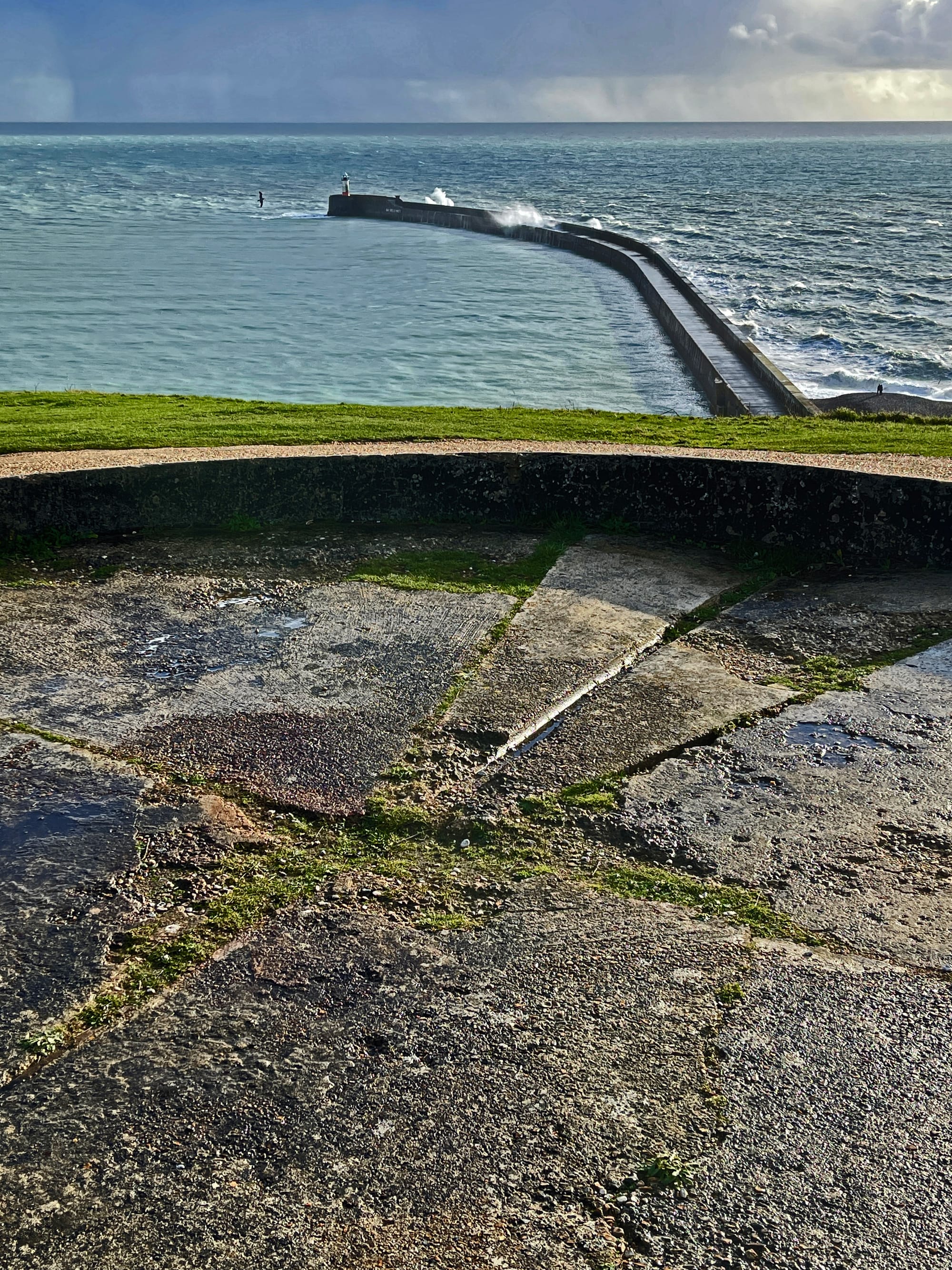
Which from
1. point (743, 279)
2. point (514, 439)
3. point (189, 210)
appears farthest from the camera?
point (189, 210)

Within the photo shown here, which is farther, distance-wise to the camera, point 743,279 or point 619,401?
point 743,279

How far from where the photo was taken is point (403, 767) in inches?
180

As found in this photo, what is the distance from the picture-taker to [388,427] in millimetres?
9562

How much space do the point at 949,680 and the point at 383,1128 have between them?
365 cm

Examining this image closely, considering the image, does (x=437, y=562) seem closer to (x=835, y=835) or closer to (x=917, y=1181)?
(x=835, y=835)

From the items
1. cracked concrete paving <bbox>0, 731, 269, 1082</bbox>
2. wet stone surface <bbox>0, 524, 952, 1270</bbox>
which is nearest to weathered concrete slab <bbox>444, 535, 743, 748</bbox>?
wet stone surface <bbox>0, 524, 952, 1270</bbox>

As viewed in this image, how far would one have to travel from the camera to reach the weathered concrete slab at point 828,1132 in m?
2.52

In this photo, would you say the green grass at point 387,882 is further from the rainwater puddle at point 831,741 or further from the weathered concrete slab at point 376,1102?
the rainwater puddle at point 831,741

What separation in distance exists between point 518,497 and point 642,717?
9.90ft

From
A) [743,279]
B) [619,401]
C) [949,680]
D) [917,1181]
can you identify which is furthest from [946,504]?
[743,279]

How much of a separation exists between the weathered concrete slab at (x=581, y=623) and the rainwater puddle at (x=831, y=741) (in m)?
0.99

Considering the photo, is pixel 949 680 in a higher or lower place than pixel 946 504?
lower

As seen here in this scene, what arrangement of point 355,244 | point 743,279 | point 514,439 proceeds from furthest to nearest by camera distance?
point 355,244, point 743,279, point 514,439

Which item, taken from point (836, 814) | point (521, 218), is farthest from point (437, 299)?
point (836, 814)
